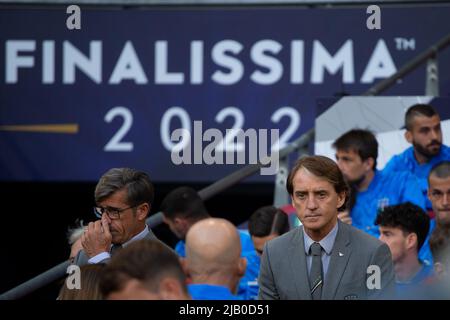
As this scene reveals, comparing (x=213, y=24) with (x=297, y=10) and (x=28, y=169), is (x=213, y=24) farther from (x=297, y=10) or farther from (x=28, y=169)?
(x=28, y=169)

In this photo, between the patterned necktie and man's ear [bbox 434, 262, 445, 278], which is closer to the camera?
the patterned necktie

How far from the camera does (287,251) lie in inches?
159

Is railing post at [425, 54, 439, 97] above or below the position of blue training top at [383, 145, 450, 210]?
above

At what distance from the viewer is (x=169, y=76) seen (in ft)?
24.8

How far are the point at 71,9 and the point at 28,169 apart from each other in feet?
7.76

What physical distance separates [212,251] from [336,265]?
80 cm

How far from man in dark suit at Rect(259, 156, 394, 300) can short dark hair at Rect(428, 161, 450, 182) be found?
167cm

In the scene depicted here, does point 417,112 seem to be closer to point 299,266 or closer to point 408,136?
point 408,136

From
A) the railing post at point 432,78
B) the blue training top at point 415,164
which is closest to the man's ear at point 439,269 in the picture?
the blue training top at point 415,164

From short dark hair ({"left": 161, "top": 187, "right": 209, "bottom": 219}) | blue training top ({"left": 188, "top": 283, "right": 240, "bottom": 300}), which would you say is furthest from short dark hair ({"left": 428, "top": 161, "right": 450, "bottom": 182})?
blue training top ({"left": 188, "top": 283, "right": 240, "bottom": 300})

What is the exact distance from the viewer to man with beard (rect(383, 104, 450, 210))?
232 inches

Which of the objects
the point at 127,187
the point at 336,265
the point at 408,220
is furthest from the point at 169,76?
the point at 336,265

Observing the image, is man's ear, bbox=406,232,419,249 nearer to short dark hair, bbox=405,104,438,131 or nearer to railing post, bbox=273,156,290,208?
short dark hair, bbox=405,104,438,131

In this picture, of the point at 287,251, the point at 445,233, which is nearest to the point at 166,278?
the point at 287,251
